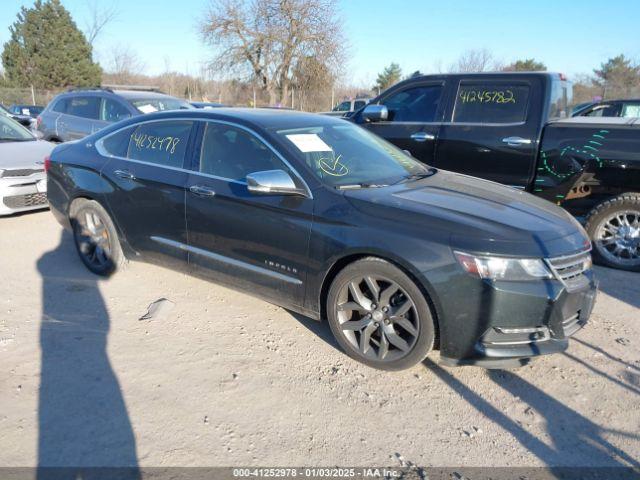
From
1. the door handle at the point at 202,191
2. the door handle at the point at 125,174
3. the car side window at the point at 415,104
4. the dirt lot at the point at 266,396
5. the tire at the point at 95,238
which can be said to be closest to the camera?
the dirt lot at the point at 266,396

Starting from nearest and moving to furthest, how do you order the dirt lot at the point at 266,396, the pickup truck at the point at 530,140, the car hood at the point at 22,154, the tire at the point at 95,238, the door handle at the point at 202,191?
the dirt lot at the point at 266,396
the door handle at the point at 202,191
the tire at the point at 95,238
the pickup truck at the point at 530,140
the car hood at the point at 22,154

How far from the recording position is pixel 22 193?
6.30 meters

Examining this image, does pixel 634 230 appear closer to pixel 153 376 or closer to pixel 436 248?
pixel 436 248

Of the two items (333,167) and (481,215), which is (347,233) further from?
(481,215)

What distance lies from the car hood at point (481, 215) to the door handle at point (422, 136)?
7.76 ft

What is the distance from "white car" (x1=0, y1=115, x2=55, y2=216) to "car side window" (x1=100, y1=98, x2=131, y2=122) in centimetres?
226

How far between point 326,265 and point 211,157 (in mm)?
1398

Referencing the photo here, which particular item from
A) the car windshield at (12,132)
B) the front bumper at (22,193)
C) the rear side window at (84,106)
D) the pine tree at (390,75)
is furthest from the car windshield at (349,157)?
the pine tree at (390,75)

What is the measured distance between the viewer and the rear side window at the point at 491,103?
5645mm

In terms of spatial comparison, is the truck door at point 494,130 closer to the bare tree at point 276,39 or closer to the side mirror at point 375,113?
the side mirror at point 375,113

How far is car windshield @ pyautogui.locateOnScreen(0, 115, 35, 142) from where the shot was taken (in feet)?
23.9

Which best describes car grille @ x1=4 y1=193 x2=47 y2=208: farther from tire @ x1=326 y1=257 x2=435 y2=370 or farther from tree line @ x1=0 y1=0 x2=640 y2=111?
tree line @ x1=0 y1=0 x2=640 y2=111

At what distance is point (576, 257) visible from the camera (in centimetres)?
309

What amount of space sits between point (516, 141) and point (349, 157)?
2.55 m
